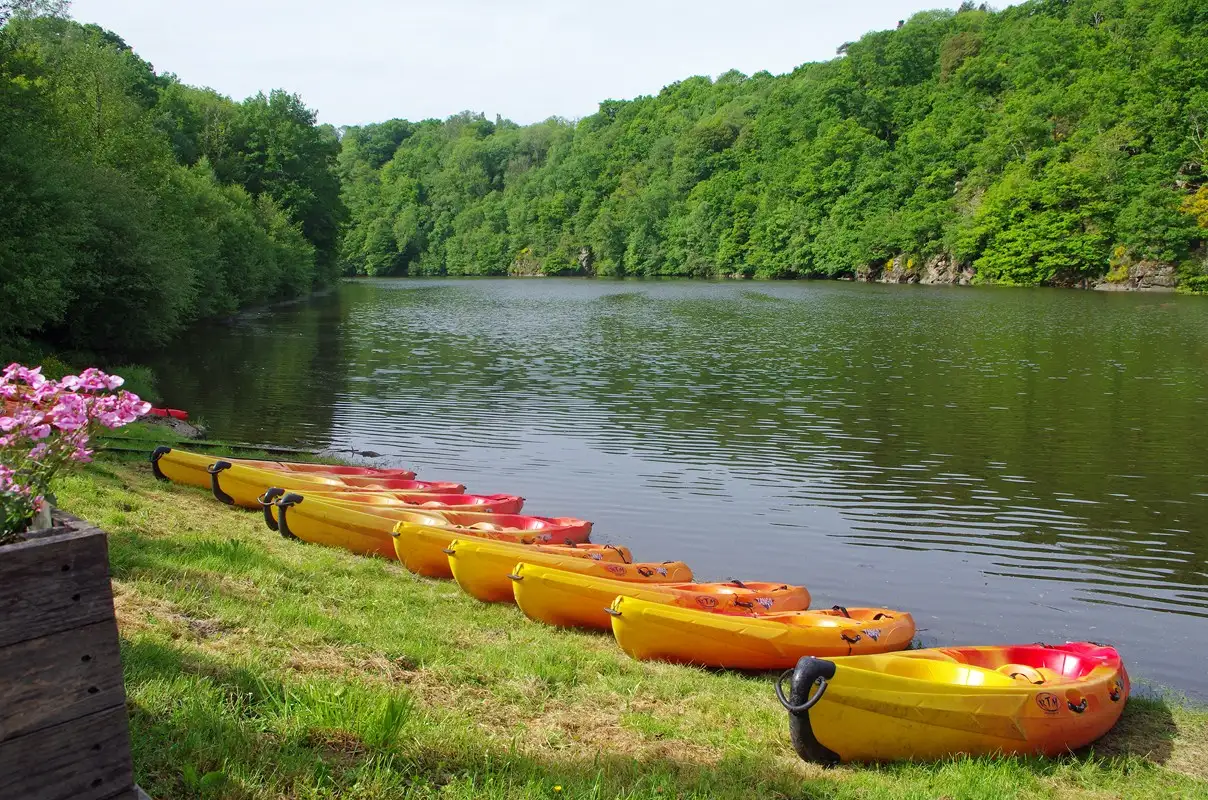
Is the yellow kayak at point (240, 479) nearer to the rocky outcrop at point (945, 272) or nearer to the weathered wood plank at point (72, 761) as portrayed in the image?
the weathered wood plank at point (72, 761)

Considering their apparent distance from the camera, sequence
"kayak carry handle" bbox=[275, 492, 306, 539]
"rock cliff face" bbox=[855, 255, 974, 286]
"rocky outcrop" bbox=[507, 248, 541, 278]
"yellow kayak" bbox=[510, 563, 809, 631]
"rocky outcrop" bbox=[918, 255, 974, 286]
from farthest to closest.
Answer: "rocky outcrop" bbox=[507, 248, 541, 278]
"rock cliff face" bbox=[855, 255, 974, 286]
"rocky outcrop" bbox=[918, 255, 974, 286]
"kayak carry handle" bbox=[275, 492, 306, 539]
"yellow kayak" bbox=[510, 563, 809, 631]

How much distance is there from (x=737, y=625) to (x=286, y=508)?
513 cm

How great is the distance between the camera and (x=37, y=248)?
1814cm

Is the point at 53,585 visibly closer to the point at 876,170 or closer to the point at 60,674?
the point at 60,674

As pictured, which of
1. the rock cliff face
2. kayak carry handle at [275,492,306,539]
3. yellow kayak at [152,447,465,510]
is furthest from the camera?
the rock cliff face

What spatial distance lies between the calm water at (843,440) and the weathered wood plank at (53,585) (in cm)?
777

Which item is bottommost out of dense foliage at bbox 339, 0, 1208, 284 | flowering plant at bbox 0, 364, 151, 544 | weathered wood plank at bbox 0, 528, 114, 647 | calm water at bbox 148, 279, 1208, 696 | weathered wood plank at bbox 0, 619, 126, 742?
calm water at bbox 148, 279, 1208, 696

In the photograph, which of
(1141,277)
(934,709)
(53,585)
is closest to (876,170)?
(1141,277)

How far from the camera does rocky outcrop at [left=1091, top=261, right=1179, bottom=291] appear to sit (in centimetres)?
5612

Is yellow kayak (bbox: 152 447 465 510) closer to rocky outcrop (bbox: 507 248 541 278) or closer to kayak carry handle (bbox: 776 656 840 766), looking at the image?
kayak carry handle (bbox: 776 656 840 766)

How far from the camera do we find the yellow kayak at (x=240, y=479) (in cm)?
1088

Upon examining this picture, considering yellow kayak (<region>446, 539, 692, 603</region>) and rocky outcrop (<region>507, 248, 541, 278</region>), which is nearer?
yellow kayak (<region>446, 539, 692, 603</region>)

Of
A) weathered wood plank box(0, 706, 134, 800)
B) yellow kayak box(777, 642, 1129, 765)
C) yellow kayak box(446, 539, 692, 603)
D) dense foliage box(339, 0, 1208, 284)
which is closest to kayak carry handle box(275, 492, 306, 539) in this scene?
yellow kayak box(446, 539, 692, 603)

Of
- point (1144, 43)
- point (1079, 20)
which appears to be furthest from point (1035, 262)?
point (1079, 20)
